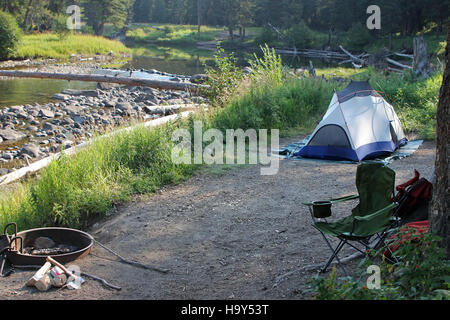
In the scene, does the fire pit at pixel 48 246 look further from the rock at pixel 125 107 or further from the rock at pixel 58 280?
the rock at pixel 125 107

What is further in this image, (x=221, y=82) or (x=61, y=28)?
(x=61, y=28)

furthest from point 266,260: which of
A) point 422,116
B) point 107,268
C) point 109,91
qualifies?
point 109,91

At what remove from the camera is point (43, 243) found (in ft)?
15.6

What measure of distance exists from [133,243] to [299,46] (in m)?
36.7

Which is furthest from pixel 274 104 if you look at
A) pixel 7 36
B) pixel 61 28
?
pixel 61 28

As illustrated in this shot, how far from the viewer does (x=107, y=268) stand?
14.1 feet

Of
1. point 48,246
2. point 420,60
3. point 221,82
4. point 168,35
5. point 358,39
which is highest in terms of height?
point 168,35

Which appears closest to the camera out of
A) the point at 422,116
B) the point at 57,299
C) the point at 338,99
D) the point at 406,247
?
the point at 406,247

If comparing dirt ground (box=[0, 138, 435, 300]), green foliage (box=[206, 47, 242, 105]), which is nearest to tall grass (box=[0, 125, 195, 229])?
dirt ground (box=[0, 138, 435, 300])

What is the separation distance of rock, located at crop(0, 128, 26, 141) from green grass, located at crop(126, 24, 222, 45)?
41.7 m

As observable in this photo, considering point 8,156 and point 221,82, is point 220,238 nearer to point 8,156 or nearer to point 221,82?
point 221,82

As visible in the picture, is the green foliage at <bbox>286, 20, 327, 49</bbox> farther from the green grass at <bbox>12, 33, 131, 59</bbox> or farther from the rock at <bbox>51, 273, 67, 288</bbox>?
the rock at <bbox>51, 273, 67, 288</bbox>

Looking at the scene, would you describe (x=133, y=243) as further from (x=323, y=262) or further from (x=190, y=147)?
(x=190, y=147)

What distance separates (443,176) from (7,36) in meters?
29.6
